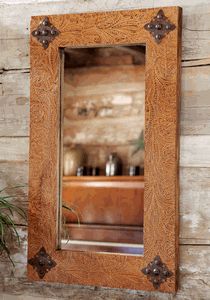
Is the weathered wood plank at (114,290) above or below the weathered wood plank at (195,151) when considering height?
below

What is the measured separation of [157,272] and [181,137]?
552mm

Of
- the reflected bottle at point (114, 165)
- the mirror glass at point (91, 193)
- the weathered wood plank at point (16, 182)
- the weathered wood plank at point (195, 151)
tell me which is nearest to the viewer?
the weathered wood plank at point (195, 151)

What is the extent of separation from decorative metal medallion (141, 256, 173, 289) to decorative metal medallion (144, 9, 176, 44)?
894 millimetres

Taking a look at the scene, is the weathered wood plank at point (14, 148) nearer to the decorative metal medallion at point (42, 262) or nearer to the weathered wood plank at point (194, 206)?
the decorative metal medallion at point (42, 262)

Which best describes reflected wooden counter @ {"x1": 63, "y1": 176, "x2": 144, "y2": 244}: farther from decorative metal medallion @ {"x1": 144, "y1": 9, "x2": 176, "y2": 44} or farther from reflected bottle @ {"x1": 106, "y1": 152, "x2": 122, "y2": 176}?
reflected bottle @ {"x1": 106, "y1": 152, "x2": 122, "y2": 176}

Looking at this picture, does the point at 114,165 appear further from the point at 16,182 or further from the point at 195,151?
the point at 195,151

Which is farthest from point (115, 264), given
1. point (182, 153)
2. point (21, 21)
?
point (21, 21)

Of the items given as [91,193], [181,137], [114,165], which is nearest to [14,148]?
[91,193]

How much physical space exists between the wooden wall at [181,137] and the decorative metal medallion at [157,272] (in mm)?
69

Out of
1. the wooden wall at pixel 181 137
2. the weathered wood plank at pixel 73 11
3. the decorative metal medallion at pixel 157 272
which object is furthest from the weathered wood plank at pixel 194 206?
the weathered wood plank at pixel 73 11

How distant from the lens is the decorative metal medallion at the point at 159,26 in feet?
8.10

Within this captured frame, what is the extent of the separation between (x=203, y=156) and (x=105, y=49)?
0.70 metres

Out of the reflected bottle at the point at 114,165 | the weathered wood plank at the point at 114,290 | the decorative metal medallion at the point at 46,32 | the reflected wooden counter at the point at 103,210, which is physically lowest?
the weathered wood plank at the point at 114,290

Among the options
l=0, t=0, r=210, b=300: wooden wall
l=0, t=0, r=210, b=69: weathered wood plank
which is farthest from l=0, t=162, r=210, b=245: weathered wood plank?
l=0, t=0, r=210, b=69: weathered wood plank
